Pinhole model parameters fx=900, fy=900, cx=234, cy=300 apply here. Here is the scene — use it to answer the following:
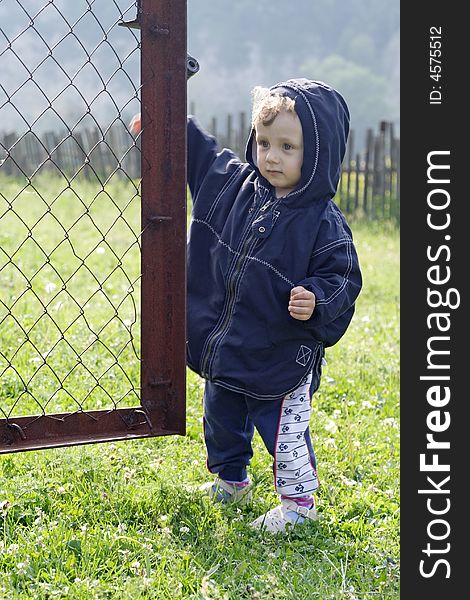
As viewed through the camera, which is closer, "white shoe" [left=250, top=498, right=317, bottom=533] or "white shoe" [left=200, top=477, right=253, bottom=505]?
"white shoe" [left=250, top=498, right=317, bottom=533]

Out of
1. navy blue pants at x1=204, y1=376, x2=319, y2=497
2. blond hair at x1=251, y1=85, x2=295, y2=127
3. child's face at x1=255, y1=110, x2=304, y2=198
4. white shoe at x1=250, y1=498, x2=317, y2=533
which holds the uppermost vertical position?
blond hair at x1=251, y1=85, x2=295, y2=127

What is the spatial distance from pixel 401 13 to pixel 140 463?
1.84 metres

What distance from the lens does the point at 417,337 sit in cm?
280

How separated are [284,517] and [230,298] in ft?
2.42

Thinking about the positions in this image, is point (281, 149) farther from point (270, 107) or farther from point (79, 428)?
point (79, 428)

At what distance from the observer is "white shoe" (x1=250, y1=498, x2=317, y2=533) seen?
9.53 ft

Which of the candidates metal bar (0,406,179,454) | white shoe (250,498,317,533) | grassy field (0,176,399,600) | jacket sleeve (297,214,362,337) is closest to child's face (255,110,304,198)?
jacket sleeve (297,214,362,337)

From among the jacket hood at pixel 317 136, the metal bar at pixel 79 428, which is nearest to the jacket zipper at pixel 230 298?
the jacket hood at pixel 317 136

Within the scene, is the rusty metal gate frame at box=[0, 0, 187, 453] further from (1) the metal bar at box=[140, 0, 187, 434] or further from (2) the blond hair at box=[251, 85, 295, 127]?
(2) the blond hair at box=[251, 85, 295, 127]

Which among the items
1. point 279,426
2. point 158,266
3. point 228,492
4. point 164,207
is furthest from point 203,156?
point 228,492

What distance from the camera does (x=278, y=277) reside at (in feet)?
9.21

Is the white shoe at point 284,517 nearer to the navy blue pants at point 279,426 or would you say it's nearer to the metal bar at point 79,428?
the navy blue pants at point 279,426

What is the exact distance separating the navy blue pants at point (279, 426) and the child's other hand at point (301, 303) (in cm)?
29

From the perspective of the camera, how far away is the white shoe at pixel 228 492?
3096 mm
